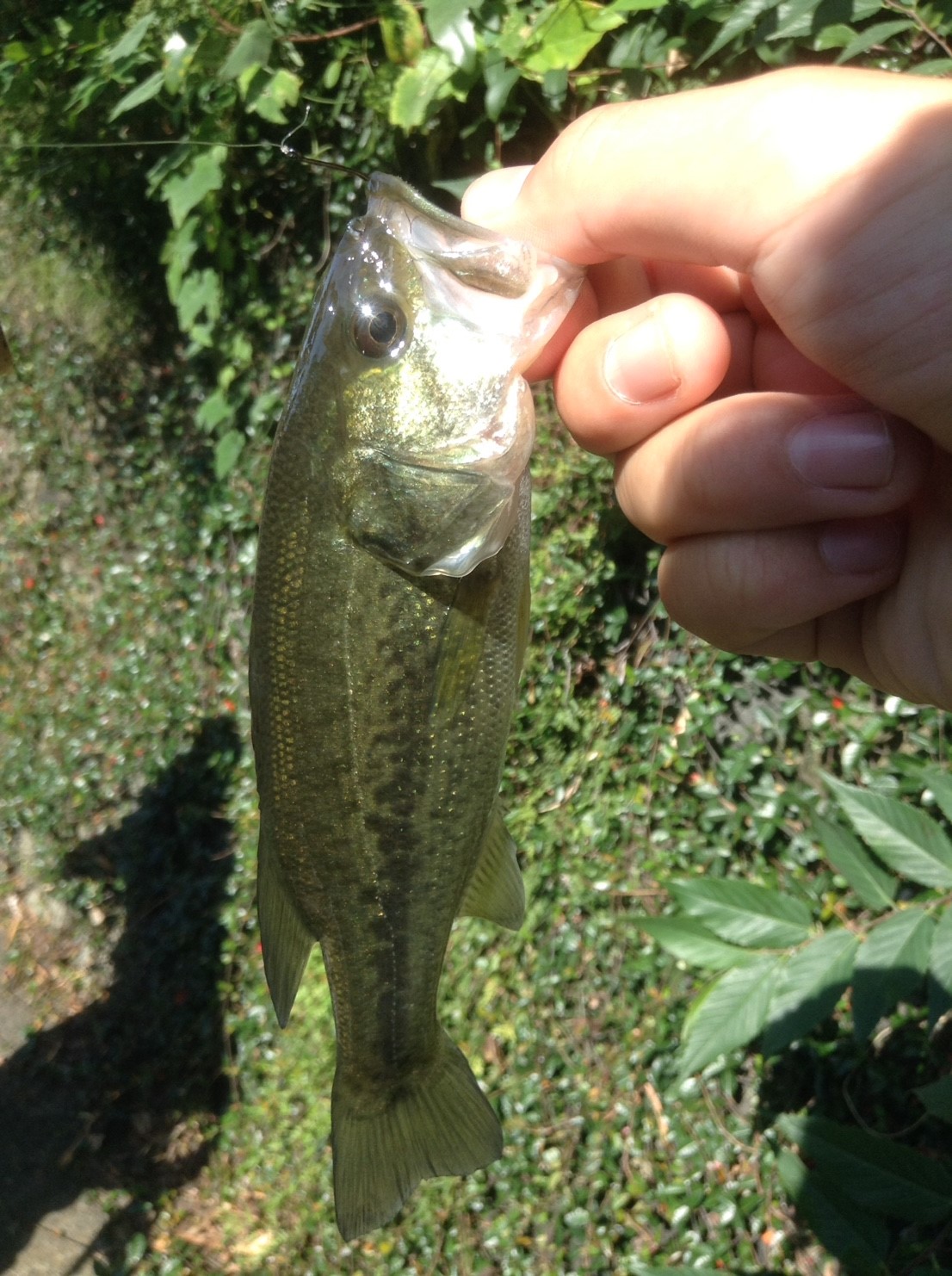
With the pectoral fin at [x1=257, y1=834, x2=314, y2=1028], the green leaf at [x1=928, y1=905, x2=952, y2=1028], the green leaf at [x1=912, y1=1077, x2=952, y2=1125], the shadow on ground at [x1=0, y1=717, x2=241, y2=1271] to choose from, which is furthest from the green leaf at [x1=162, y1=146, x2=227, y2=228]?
the green leaf at [x1=912, y1=1077, x2=952, y2=1125]

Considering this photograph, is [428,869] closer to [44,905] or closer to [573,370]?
[573,370]

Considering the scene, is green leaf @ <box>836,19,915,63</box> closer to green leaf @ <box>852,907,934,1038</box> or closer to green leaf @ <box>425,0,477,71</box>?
green leaf @ <box>425,0,477,71</box>

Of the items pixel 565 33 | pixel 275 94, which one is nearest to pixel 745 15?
pixel 565 33

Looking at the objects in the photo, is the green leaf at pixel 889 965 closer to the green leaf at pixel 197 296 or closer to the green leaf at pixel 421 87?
the green leaf at pixel 421 87

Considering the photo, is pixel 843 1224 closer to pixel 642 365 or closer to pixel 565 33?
pixel 642 365

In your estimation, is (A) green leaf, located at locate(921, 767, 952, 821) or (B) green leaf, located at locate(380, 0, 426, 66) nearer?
(A) green leaf, located at locate(921, 767, 952, 821)

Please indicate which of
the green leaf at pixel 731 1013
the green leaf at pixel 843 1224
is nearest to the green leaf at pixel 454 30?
the green leaf at pixel 731 1013
